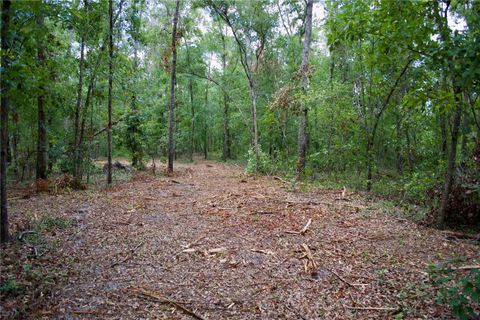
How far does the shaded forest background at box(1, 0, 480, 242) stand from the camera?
12.8 ft

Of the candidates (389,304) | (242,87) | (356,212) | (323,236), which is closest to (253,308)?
(389,304)

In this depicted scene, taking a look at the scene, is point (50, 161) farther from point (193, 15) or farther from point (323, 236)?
point (193, 15)

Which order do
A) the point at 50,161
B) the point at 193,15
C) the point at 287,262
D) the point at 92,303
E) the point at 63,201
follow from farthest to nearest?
the point at 193,15, the point at 50,161, the point at 63,201, the point at 287,262, the point at 92,303

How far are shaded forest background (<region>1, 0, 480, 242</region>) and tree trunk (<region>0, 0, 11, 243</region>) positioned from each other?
19 millimetres

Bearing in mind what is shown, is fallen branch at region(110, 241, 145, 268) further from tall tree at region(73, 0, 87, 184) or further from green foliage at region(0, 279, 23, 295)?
tall tree at region(73, 0, 87, 184)

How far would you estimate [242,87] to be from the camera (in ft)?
77.0

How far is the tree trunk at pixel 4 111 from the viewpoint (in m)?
3.68

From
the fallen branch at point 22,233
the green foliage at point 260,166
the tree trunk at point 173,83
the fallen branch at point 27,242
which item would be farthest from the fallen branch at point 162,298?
the tree trunk at point 173,83

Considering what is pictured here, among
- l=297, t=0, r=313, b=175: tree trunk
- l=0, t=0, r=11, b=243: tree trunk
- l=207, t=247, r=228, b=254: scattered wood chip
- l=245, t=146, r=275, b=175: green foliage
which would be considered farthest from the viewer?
l=245, t=146, r=275, b=175: green foliage

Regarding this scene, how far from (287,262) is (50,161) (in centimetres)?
1144

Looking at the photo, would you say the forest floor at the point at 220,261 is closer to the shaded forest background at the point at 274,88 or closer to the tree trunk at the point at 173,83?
the shaded forest background at the point at 274,88

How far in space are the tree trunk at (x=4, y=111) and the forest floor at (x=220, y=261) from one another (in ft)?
1.55

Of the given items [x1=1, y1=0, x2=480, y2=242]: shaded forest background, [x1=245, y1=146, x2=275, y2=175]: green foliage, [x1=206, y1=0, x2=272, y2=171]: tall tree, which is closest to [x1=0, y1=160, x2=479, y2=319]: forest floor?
[x1=1, y1=0, x2=480, y2=242]: shaded forest background

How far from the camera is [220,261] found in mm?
4520
